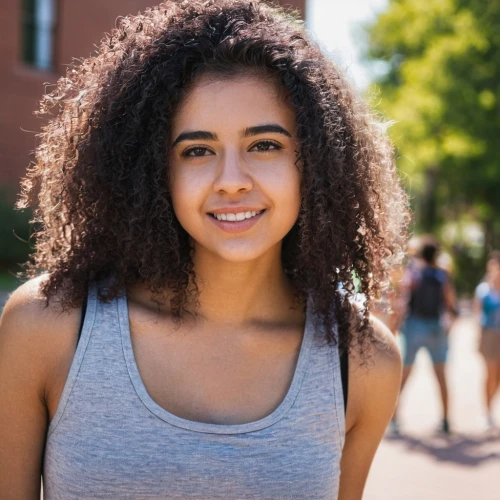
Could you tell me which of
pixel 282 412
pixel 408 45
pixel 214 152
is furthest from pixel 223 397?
pixel 408 45

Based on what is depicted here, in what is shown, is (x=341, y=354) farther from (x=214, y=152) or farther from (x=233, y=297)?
(x=214, y=152)

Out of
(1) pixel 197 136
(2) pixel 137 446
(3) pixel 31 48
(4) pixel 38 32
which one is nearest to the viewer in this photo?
(2) pixel 137 446

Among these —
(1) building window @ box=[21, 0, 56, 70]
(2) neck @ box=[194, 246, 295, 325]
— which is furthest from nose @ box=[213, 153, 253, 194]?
(1) building window @ box=[21, 0, 56, 70]

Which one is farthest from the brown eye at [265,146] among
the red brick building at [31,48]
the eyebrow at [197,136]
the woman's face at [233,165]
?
the red brick building at [31,48]

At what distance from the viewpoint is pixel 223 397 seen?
2.04m

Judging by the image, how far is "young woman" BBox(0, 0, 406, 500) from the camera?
1908mm

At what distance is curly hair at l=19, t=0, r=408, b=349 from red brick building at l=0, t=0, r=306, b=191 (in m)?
14.6

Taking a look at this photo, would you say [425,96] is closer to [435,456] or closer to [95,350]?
[435,456]

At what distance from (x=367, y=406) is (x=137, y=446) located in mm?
672

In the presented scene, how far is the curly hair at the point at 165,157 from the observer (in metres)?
2.03

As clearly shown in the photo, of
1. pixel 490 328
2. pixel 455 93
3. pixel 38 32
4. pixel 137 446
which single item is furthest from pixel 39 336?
pixel 455 93

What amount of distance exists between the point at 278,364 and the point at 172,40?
930 mm

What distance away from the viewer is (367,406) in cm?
216

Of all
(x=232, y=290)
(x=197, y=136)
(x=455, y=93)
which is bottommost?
(x=232, y=290)
